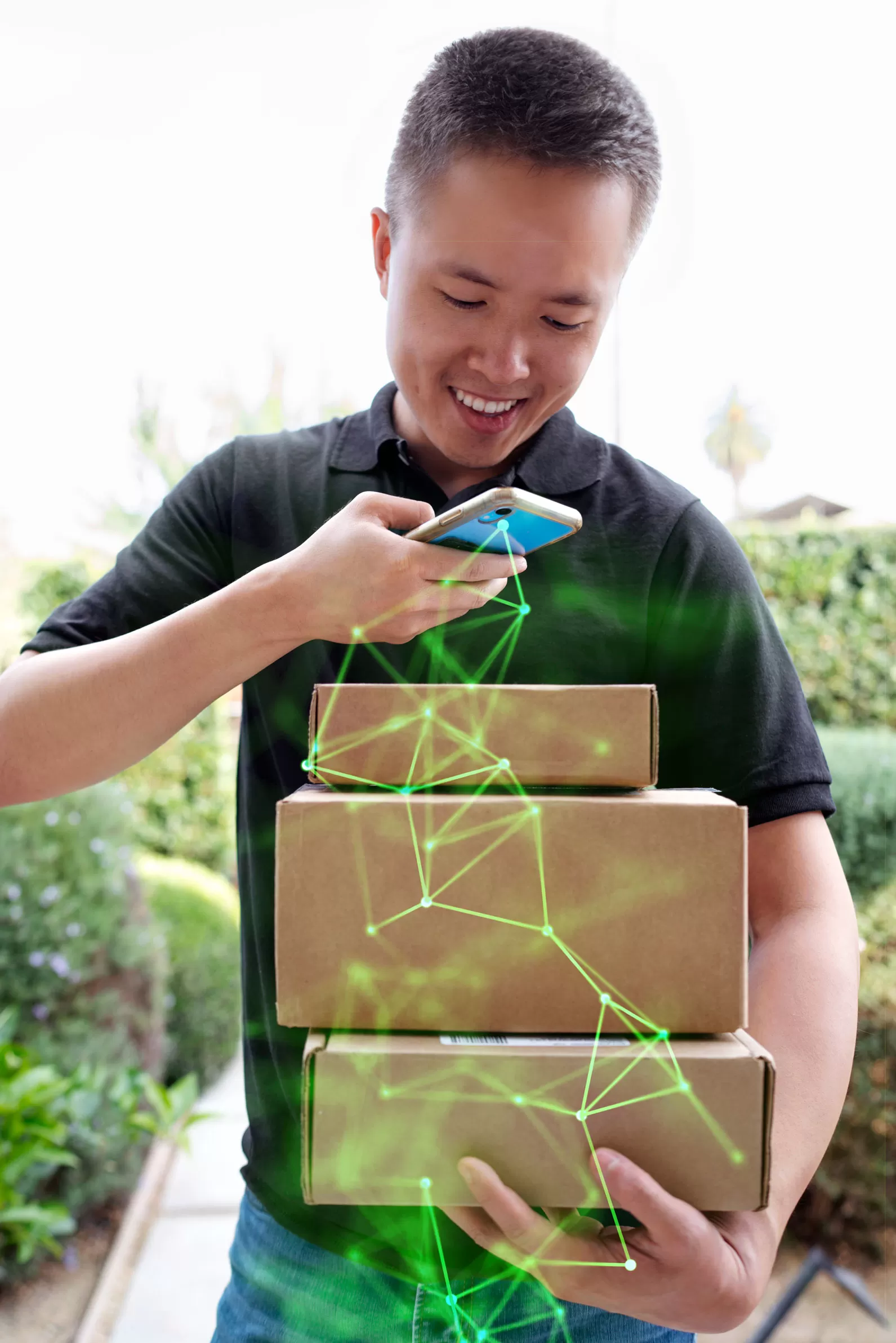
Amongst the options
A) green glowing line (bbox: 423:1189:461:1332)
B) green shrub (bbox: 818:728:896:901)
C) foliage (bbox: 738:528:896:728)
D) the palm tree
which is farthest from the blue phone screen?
the palm tree

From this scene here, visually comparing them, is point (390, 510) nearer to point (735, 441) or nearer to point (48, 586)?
point (48, 586)

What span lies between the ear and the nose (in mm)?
203

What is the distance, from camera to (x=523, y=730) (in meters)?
0.75

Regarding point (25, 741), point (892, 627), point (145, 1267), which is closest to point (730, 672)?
point (25, 741)

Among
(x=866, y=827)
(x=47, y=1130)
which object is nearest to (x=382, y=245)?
(x=47, y=1130)

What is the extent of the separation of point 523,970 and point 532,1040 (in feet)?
0.18

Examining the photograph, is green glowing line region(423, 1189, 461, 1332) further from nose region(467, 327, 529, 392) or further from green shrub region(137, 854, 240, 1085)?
green shrub region(137, 854, 240, 1085)

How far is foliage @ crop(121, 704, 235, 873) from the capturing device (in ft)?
17.2

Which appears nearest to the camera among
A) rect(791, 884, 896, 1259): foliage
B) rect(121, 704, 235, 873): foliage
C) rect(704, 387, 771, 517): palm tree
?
rect(791, 884, 896, 1259): foliage

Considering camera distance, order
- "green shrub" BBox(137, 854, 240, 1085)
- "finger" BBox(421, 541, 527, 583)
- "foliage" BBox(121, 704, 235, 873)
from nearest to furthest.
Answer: "finger" BBox(421, 541, 527, 583) < "green shrub" BBox(137, 854, 240, 1085) < "foliage" BBox(121, 704, 235, 873)

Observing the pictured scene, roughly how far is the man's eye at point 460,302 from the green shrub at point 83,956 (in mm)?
2421

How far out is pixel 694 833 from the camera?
2.39 ft

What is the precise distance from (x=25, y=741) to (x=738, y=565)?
2.67 ft

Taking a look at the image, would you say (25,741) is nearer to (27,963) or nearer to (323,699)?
(323,699)
